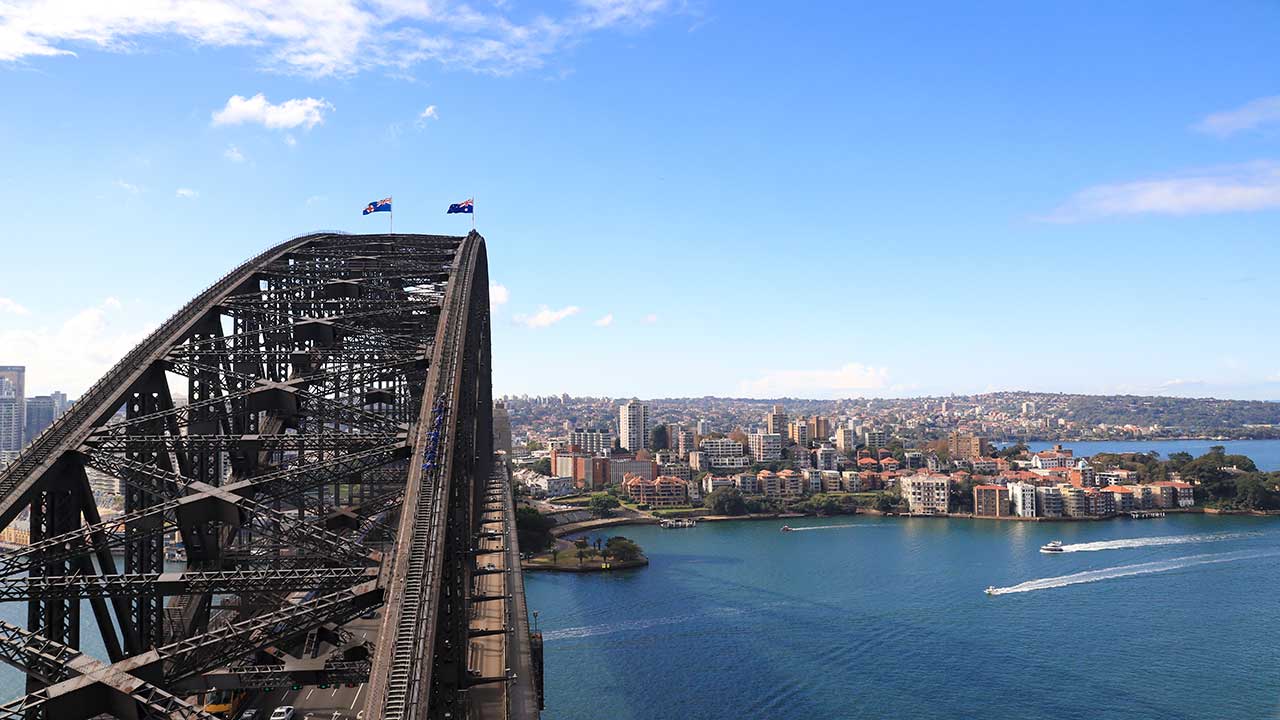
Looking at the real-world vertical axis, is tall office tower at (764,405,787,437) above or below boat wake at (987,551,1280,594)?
above

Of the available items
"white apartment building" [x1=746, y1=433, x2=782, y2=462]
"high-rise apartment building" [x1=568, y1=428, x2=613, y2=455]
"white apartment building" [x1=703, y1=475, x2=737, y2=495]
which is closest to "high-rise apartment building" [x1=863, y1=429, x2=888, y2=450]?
"white apartment building" [x1=746, y1=433, x2=782, y2=462]

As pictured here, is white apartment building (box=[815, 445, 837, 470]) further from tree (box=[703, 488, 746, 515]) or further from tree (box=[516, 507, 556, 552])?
tree (box=[516, 507, 556, 552])

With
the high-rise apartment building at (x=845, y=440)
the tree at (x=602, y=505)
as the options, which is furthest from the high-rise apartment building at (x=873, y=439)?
the tree at (x=602, y=505)

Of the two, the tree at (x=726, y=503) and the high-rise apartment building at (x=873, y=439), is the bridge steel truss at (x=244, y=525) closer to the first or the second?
the tree at (x=726, y=503)

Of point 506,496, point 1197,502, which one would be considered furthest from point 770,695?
point 1197,502

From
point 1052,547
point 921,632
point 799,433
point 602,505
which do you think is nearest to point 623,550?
point 921,632

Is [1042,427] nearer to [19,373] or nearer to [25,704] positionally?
[19,373]

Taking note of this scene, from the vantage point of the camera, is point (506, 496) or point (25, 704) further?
point (506, 496)
